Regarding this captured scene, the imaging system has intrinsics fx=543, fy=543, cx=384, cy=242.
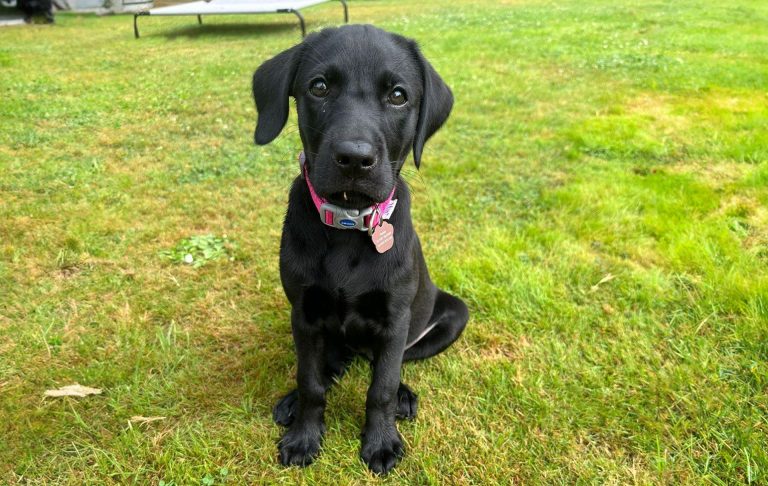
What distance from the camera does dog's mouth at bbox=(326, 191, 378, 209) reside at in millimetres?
1911

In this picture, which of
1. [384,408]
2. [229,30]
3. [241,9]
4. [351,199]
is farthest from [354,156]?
[229,30]

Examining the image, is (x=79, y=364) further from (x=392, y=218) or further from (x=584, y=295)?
(x=584, y=295)

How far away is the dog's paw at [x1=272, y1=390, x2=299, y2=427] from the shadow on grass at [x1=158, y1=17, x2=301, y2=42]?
10.5m

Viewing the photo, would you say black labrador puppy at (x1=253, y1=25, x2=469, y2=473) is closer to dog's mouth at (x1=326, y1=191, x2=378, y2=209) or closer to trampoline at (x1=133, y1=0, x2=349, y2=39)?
dog's mouth at (x1=326, y1=191, x2=378, y2=209)

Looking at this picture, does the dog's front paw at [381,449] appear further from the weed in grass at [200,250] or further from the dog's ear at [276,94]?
the weed in grass at [200,250]

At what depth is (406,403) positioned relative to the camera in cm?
246

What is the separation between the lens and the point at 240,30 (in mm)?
12977

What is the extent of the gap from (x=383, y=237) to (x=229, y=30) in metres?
12.6

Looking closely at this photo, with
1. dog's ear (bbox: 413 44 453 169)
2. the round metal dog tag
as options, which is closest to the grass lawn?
the round metal dog tag

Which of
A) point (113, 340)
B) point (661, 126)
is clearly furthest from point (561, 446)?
point (661, 126)

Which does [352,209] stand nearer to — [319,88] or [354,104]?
[354,104]

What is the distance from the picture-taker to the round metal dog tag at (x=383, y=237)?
208 cm

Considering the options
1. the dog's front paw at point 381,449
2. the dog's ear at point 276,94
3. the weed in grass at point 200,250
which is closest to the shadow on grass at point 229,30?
the weed in grass at point 200,250

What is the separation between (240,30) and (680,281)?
12.3 metres
